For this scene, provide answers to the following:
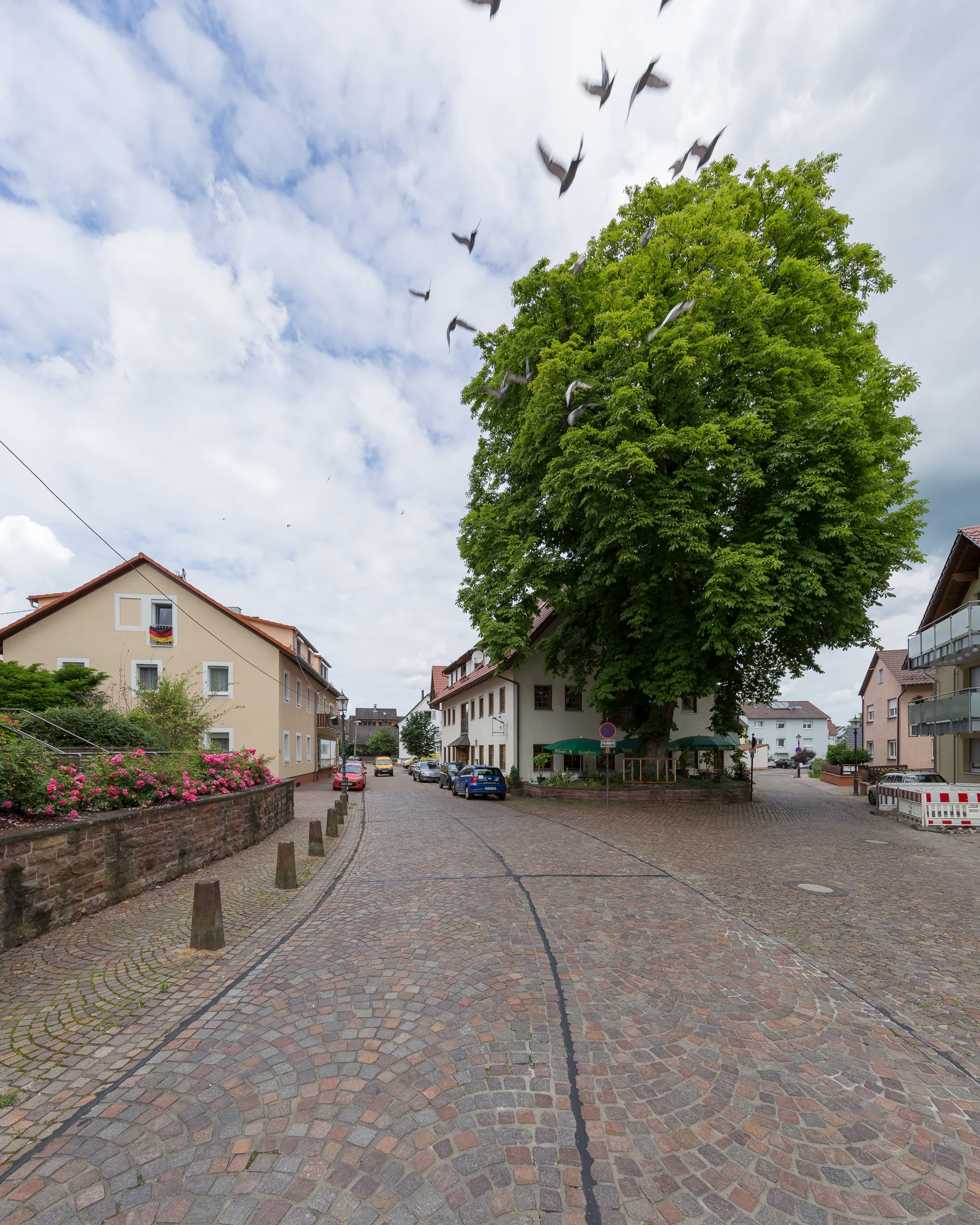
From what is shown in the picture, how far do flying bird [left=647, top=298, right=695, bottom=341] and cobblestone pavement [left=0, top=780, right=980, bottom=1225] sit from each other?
11.9m

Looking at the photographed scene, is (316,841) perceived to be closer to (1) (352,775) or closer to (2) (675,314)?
(2) (675,314)

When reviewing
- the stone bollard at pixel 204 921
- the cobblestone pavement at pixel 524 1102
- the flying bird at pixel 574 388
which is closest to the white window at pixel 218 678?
the flying bird at pixel 574 388

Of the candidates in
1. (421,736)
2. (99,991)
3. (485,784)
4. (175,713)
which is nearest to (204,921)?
(99,991)

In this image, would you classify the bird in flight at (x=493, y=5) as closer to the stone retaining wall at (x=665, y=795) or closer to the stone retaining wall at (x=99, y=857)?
the stone retaining wall at (x=99, y=857)

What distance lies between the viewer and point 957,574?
914 inches

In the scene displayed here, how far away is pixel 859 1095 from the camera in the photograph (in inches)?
135

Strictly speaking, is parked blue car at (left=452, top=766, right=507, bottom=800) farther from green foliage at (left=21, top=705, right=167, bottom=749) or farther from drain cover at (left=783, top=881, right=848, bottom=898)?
drain cover at (left=783, top=881, right=848, bottom=898)

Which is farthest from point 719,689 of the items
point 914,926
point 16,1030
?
point 16,1030

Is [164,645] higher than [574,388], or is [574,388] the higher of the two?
[574,388]

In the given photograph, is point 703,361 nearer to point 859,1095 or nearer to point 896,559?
point 896,559

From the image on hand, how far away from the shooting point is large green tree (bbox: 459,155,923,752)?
600 inches

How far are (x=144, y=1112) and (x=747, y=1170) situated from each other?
118 inches

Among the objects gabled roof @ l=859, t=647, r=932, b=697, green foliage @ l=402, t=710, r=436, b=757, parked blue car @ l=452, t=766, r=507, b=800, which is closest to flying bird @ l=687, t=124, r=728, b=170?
parked blue car @ l=452, t=766, r=507, b=800

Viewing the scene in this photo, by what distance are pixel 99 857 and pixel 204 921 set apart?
2.25 meters
